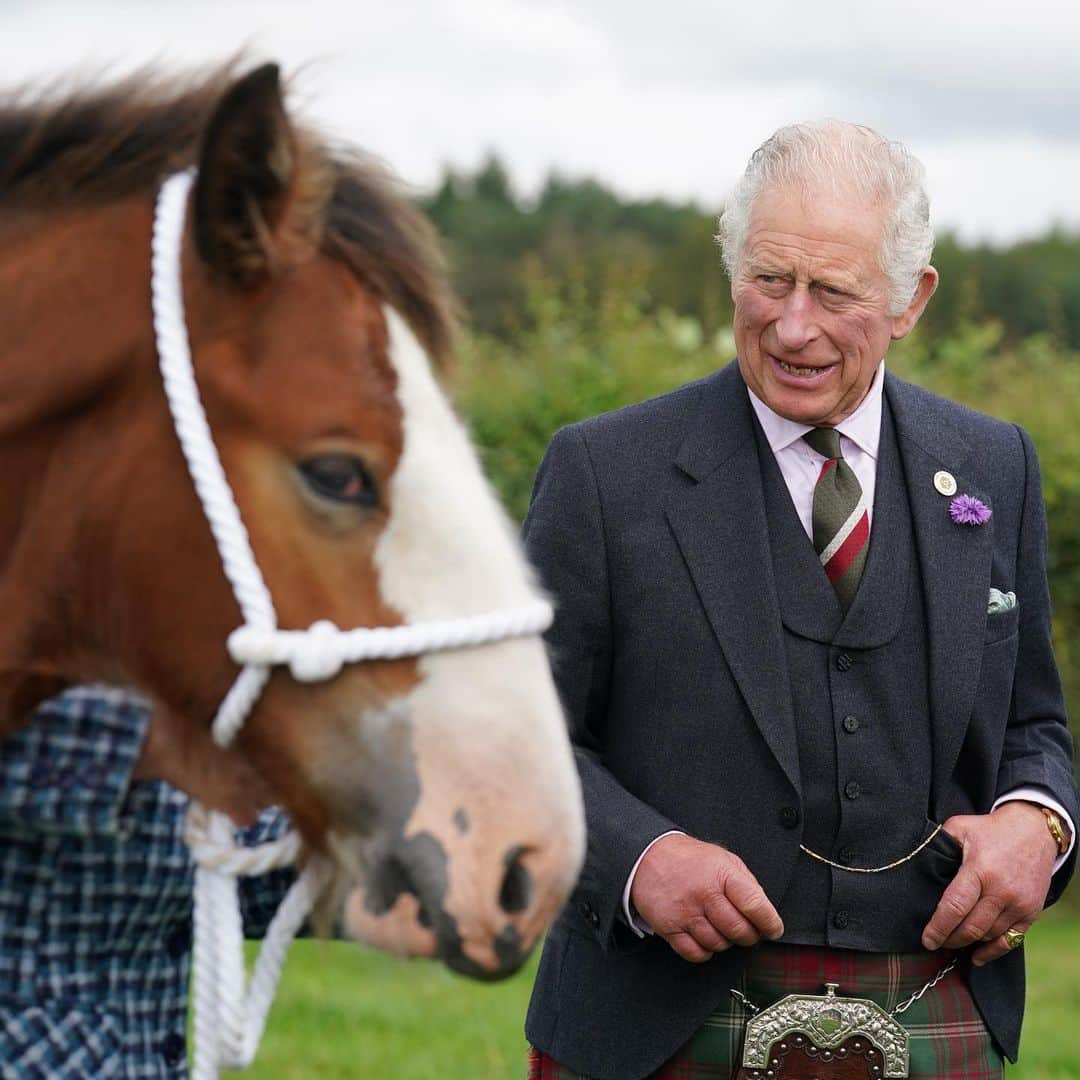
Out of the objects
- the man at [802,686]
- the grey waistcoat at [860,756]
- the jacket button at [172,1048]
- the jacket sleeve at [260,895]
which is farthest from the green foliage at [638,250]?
the jacket button at [172,1048]

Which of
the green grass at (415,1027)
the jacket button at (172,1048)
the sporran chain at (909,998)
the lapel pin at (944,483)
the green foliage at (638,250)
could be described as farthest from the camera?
the green foliage at (638,250)

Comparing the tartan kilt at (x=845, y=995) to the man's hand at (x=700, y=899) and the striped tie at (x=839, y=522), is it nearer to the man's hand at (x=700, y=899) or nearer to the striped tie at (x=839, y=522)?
the man's hand at (x=700, y=899)

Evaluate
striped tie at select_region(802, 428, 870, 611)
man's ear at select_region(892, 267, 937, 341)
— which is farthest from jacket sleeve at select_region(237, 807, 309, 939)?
man's ear at select_region(892, 267, 937, 341)

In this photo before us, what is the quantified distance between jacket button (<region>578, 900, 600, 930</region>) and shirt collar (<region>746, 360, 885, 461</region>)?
89 centimetres

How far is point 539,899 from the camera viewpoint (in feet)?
5.74

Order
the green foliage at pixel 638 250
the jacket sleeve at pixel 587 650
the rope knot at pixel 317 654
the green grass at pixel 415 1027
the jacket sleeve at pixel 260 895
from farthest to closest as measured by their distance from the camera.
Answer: the green foliage at pixel 638 250 < the green grass at pixel 415 1027 < the jacket sleeve at pixel 587 650 < the jacket sleeve at pixel 260 895 < the rope knot at pixel 317 654

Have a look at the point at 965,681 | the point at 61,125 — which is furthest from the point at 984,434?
the point at 61,125

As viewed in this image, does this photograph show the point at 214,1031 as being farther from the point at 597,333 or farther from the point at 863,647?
the point at 597,333

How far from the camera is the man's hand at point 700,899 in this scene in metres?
2.52

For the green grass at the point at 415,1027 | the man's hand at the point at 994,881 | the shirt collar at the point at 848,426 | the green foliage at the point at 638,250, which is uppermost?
the shirt collar at the point at 848,426

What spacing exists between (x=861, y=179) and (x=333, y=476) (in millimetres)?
1412

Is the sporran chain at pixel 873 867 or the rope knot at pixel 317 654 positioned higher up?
the rope knot at pixel 317 654

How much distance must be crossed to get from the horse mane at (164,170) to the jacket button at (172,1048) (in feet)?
3.12

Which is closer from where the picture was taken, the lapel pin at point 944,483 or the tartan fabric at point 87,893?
the tartan fabric at point 87,893
